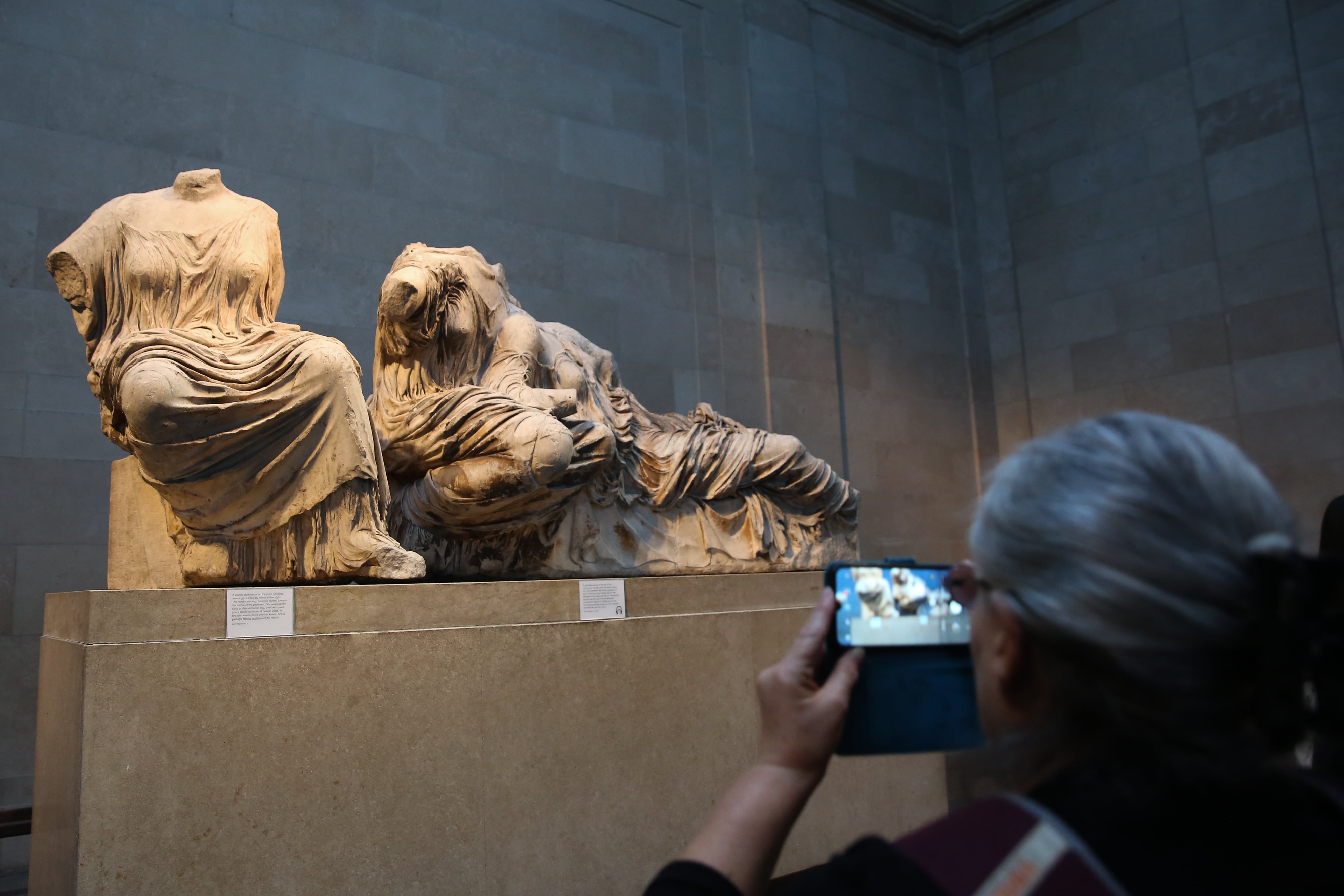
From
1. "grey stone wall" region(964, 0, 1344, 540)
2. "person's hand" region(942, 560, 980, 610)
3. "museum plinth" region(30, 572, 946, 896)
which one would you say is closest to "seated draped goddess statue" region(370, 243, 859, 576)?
"museum plinth" region(30, 572, 946, 896)

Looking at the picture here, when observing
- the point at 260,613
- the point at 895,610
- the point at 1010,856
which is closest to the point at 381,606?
the point at 260,613

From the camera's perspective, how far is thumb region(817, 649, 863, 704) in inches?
42.1

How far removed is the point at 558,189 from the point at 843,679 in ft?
21.4

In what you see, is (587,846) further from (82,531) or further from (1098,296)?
(1098,296)

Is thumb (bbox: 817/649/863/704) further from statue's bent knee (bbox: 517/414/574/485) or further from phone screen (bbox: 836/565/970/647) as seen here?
statue's bent knee (bbox: 517/414/574/485)

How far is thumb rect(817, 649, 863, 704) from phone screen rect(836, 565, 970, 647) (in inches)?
1.2

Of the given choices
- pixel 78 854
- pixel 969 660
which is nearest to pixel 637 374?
pixel 78 854

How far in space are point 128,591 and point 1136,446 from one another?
2.54 m

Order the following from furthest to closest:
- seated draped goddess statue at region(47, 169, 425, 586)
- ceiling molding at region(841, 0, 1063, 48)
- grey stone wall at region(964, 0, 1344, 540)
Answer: ceiling molding at region(841, 0, 1063, 48)
grey stone wall at region(964, 0, 1344, 540)
seated draped goddess statue at region(47, 169, 425, 586)

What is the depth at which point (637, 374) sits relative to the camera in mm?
7328

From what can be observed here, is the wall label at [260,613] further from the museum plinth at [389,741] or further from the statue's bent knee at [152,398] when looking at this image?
the statue's bent knee at [152,398]

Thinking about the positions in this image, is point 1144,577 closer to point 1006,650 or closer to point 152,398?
point 1006,650

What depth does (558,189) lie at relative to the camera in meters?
7.17

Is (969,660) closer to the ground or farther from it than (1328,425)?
closer to the ground
